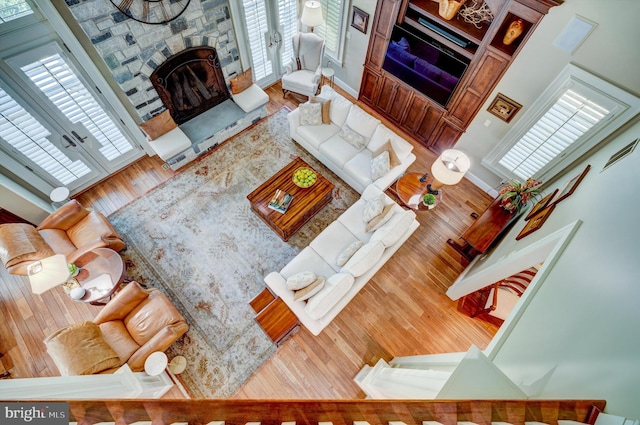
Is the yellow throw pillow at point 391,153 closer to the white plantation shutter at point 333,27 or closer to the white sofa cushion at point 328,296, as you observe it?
the white sofa cushion at point 328,296

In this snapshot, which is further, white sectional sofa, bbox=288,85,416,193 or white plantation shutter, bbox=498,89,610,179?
white sectional sofa, bbox=288,85,416,193

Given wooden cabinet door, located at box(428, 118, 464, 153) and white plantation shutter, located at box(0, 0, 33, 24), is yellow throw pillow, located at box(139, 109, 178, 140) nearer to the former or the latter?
white plantation shutter, located at box(0, 0, 33, 24)

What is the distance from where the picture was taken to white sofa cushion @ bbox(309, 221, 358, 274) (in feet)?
13.7

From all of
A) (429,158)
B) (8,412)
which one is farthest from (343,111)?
(8,412)

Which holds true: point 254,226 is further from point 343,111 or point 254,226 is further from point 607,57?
point 607,57

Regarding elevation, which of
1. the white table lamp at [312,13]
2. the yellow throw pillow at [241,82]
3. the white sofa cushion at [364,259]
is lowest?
the yellow throw pillow at [241,82]

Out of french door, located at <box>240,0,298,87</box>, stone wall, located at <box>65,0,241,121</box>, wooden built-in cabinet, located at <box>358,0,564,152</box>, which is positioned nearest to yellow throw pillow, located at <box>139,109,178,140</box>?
stone wall, located at <box>65,0,241,121</box>

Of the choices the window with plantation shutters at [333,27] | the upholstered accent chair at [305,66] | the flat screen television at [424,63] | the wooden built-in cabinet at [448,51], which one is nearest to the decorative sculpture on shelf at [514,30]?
the wooden built-in cabinet at [448,51]

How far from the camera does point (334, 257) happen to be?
4.17 meters

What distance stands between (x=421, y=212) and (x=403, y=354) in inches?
91.6

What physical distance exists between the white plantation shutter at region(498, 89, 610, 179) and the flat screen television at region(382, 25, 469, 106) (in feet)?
4.49

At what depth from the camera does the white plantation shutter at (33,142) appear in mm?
3646

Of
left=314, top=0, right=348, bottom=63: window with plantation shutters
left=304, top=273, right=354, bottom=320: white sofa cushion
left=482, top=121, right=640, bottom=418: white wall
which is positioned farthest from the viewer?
left=314, top=0, right=348, bottom=63: window with plantation shutters

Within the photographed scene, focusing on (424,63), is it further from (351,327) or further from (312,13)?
(351,327)
